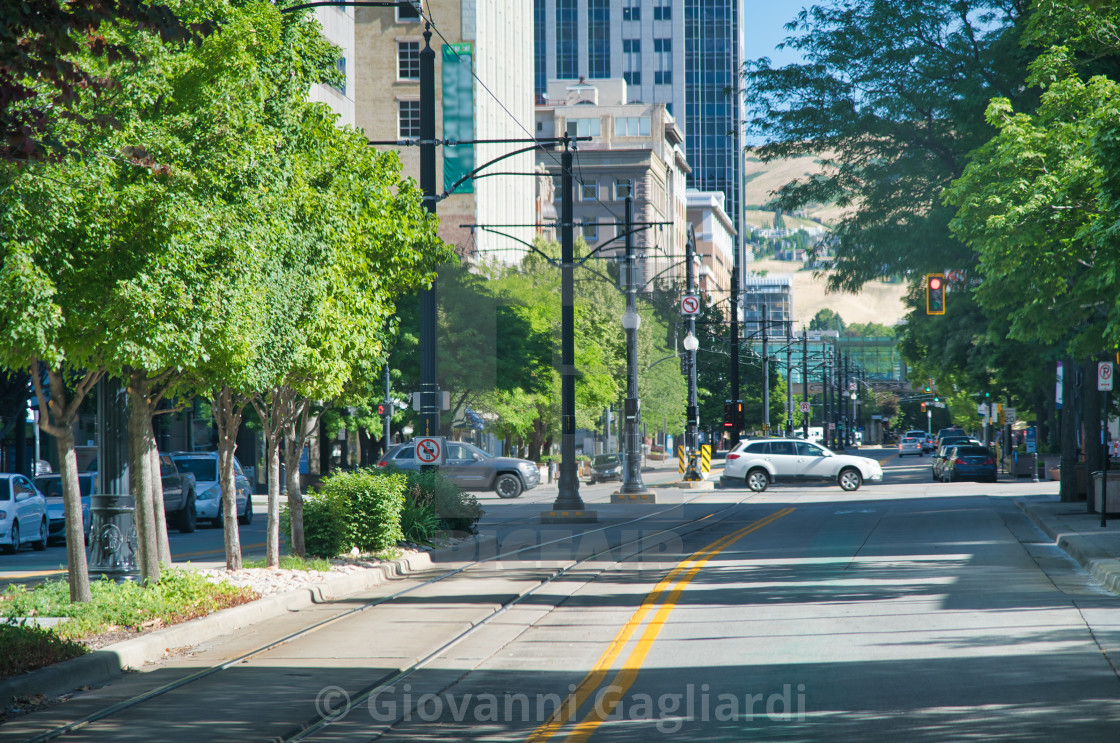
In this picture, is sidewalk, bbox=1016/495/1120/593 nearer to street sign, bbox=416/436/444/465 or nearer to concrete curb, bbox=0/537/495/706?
concrete curb, bbox=0/537/495/706

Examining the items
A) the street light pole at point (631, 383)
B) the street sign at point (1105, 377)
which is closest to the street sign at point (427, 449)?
the street light pole at point (631, 383)

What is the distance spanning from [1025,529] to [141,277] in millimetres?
19815

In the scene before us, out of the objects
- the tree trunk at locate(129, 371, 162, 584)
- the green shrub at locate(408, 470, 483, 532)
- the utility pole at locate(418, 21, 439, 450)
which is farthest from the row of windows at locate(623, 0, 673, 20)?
the tree trunk at locate(129, 371, 162, 584)

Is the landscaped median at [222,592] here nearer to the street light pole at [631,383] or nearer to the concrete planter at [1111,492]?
the street light pole at [631,383]

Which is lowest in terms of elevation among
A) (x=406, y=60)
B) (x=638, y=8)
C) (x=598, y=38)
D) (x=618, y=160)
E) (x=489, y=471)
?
(x=489, y=471)

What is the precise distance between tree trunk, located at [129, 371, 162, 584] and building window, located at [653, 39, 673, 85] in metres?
152

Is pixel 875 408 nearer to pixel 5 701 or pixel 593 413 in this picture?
pixel 593 413

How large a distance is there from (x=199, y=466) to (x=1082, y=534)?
70.7ft

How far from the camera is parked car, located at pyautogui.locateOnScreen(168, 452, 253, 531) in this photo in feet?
102

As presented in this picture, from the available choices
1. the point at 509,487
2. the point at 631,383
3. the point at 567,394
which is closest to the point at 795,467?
the point at 509,487

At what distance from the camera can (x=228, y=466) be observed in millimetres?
15312

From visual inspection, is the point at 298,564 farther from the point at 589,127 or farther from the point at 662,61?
the point at 662,61

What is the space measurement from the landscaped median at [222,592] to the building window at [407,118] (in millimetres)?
52833

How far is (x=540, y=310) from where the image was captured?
54.8 metres
